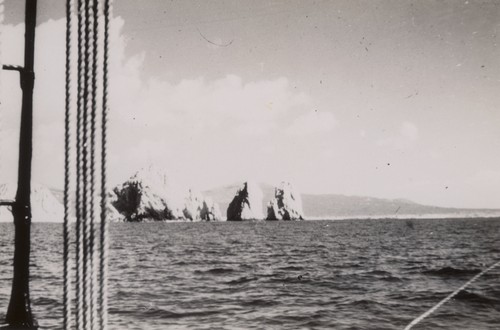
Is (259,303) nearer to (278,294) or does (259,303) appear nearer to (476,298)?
(278,294)

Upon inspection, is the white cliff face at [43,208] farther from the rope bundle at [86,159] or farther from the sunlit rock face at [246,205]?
the rope bundle at [86,159]

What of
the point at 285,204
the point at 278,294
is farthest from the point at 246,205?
the point at 278,294

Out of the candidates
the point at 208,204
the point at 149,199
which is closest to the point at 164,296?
the point at 149,199

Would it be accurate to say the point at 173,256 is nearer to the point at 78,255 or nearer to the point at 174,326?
the point at 174,326

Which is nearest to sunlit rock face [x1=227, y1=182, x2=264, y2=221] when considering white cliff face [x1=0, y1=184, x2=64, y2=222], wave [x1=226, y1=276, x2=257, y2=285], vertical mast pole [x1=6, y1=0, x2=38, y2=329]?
white cliff face [x1=0, y1=184, x2=64, y2=222]

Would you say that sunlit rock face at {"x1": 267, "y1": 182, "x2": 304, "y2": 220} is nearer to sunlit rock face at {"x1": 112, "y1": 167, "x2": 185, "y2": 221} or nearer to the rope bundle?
sunlit rock face at {"x1": 112, "y1": 167, "x2": 185, "y2": 221}

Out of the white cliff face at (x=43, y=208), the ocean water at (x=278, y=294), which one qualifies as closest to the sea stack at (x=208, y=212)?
the white cliff face at (x=43, y=208)
